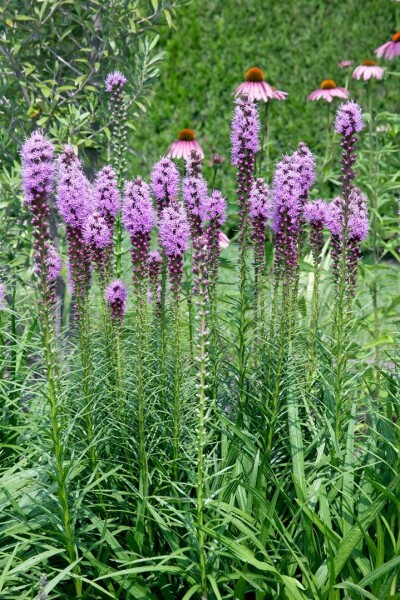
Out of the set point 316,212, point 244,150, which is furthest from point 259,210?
point 244,150

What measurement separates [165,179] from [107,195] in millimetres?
387

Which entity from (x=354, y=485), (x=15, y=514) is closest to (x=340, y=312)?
(x=354, y=485)

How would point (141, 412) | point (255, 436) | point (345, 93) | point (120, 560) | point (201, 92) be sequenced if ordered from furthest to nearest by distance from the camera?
point (201, 92), point (345, 93), point (255, 436), point (141, 412), point (120, 560)

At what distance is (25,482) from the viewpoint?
138 inches

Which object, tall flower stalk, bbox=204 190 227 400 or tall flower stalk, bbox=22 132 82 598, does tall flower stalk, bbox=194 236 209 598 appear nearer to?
tall flower stalk, bbox=22 132 82 598

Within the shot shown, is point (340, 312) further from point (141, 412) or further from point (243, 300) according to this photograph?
point (141, 412)

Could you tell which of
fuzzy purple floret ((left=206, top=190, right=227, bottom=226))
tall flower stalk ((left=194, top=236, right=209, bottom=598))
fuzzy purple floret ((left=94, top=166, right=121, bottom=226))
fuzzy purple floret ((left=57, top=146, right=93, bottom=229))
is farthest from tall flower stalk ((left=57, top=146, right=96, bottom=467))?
fuzzy purple floret ((left=206, top=190, right=227, bottom=226))

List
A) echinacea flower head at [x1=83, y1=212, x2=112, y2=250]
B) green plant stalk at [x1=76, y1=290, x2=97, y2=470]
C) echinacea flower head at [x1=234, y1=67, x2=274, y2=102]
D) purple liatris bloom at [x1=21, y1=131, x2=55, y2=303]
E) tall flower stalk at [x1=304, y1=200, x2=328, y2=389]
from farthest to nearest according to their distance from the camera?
1. echinacea flower head at [x1=234, y1=67, x2=274, y2=102]
2. tall flower stalk at [x1=304, y1=200, x2=328, y2=389]
3. echinacea flower head at [x1=83, y1=212, x2=112, y2=250]
4. green plant stalk at [x1=76, y1=290, x2=97, y2=470]
5. purple liatris bloom at [x1=21, y1=131, x2=55, y2=303]

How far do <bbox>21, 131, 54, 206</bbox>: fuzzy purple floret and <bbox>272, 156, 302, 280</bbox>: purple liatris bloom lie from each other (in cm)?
112

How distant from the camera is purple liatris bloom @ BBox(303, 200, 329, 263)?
13.6 feet

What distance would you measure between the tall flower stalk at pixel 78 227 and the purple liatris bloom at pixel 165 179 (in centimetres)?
30

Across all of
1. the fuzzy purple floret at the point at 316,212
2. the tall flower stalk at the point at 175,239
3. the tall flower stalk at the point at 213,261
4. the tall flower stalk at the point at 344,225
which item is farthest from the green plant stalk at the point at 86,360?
the fuzzy purple floret at the point at 316,212

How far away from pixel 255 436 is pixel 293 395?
0.28 metres

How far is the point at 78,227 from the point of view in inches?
135
